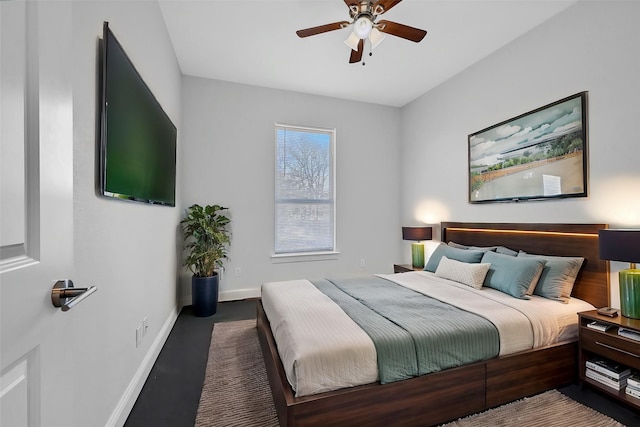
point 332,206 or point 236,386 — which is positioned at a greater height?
point 332,206

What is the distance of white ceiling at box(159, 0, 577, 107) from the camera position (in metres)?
2.54

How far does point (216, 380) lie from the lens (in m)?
2.12

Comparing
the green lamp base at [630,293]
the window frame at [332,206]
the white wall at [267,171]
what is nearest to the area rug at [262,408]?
the green lamp base at [630,293]

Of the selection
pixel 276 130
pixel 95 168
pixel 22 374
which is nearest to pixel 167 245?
pixel 95 168

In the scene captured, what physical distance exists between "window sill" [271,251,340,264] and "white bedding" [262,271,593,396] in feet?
4.63

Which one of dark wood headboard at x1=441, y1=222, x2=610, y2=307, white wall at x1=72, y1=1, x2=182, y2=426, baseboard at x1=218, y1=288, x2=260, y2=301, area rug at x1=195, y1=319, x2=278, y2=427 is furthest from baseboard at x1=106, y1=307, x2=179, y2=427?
dark wood headboard at x1=441, y1=222, x2=610, y2=307

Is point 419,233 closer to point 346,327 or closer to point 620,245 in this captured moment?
point 620,245

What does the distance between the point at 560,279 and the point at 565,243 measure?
0.40 metres

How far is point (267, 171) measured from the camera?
13.7 feet

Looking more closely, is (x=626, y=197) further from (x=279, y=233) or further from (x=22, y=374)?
(x=279, y=233)

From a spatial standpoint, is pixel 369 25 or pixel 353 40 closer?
pixel 369 25

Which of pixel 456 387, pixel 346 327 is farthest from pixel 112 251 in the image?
pixel 456 387

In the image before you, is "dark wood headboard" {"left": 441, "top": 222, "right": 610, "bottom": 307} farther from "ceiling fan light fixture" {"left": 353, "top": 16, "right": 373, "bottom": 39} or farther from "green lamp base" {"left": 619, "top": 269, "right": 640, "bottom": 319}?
"ceiling fan light fixture" {"left": 353, "top": 16, "right": 373, "bottom": 39}

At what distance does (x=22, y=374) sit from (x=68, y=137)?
58 cm
